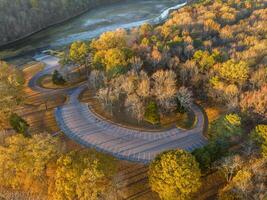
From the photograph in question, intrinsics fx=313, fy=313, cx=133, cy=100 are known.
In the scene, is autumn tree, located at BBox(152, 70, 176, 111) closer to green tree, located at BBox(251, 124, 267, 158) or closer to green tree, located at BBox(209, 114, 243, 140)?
green tree, located at BBox(209, 114, 243, 140)

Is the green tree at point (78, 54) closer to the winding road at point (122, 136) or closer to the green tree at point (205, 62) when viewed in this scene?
the winding road at point (122, 136)

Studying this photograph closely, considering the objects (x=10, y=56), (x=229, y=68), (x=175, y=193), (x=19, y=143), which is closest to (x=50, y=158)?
(x=19, y=143)

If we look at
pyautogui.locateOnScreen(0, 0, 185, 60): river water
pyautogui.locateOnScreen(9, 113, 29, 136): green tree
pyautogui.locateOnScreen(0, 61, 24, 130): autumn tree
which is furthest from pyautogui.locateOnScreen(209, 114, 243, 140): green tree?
pyautogui.locateOnScreen(0, 0, 185, 60): river water

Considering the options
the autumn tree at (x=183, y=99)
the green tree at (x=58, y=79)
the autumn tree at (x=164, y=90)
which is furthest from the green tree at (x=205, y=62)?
the green tree at (x=58, y=79)

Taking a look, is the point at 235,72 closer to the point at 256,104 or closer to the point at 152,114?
the point at 256,104

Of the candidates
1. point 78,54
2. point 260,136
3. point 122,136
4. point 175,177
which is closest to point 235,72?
point 260,136
